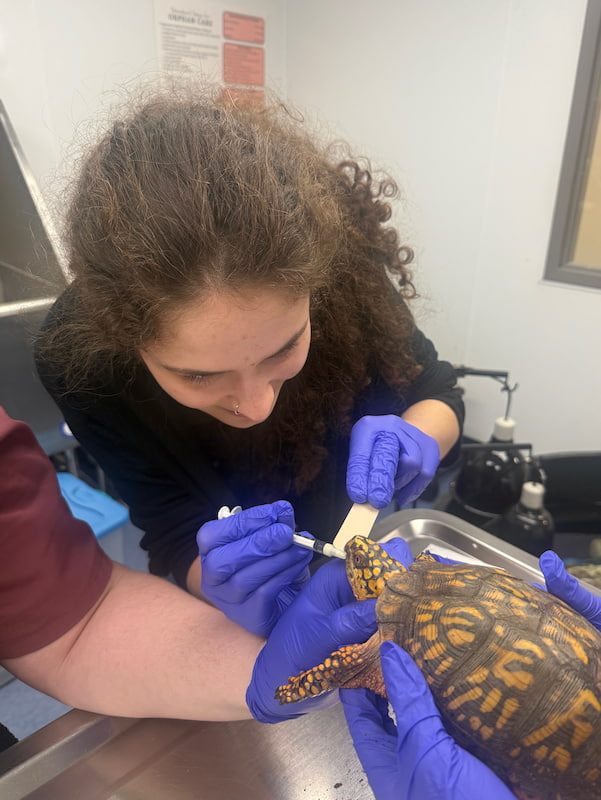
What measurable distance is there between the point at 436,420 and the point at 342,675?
2.16 feet

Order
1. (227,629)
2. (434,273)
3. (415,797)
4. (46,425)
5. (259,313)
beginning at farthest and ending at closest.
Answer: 1. (434,273)
2. (46,425)
3. (227,629)
4. (259,313)
5. (415,797)

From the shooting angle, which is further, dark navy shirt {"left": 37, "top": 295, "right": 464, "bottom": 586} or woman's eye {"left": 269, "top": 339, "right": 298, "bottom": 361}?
dark navy shirt {"left": 37, "top": 295, "right": 464, "bottom": 586}

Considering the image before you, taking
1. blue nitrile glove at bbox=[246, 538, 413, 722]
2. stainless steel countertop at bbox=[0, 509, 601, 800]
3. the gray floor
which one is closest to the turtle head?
blue nitrile glove at bbox=[246, 538, 413, 722]

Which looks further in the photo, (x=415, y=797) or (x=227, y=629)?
(x=227, y=629)

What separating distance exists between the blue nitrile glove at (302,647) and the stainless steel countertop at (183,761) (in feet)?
0.14

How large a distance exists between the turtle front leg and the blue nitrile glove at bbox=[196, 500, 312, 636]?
15 centimetres

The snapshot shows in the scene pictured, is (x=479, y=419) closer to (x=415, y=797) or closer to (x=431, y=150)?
(x=431, y=150)

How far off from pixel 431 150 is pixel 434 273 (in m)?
0.56

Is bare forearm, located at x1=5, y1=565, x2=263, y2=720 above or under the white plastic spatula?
under

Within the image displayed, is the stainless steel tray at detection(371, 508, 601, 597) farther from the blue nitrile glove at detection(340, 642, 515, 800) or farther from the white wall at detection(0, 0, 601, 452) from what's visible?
the white wall at detection(0, 0, 601, 452)

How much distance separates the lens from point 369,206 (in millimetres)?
1064

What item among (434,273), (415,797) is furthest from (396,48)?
(415,797)

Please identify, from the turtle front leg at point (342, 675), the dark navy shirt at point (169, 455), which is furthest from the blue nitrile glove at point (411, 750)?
the dark navy shirt at point (169, 455)

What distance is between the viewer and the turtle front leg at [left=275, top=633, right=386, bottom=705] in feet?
2.36
